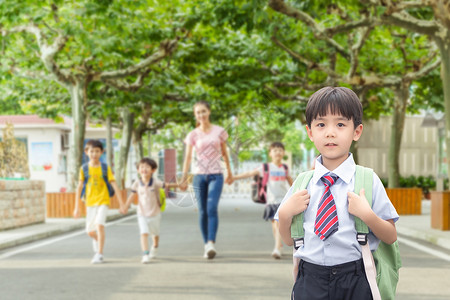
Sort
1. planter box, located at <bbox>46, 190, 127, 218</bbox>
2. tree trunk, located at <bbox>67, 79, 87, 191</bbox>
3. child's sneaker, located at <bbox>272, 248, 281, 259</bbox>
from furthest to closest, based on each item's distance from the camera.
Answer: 1. tree trunk, located at <bbox>67, 79, 87, 191</bbox>
2. planter box, located at <bbox>46, 190, 127, 218</bbox>
3. child's sneaker, located at <bbox>272, 248, 281, 259</bbox>

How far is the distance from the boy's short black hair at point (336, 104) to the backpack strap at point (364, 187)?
0.21 metres

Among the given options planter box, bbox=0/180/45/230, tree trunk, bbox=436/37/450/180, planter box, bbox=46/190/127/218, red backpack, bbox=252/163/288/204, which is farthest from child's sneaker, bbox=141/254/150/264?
planter box, bbox=46/190/127/218

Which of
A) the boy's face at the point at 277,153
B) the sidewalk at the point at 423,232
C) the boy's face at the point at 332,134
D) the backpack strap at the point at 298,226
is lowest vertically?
the sidewalk at the point at 423,232

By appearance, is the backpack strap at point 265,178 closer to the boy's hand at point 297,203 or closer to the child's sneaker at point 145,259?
the child's sneaker at point 145,259

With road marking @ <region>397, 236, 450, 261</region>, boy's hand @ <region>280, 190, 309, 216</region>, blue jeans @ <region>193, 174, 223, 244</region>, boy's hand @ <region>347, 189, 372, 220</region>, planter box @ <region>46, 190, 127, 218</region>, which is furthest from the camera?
planter box @ <region>46, 190, 127, 218</region>

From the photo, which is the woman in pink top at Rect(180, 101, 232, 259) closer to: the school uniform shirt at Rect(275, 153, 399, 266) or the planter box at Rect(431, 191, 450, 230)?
the planter box at Rect(431, 191, 450, 230)

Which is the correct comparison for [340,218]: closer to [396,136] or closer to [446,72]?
[446,72]

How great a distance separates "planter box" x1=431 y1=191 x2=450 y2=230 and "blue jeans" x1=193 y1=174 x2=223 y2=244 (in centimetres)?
537

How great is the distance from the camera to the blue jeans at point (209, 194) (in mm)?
8555

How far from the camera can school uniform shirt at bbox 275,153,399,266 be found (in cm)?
278

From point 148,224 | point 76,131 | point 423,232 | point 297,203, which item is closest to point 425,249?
point 423,232

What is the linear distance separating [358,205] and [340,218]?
13cm

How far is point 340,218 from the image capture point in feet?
9.12

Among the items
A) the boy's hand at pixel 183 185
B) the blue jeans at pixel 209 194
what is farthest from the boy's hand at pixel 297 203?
the blue jeans at pixel 209 194
